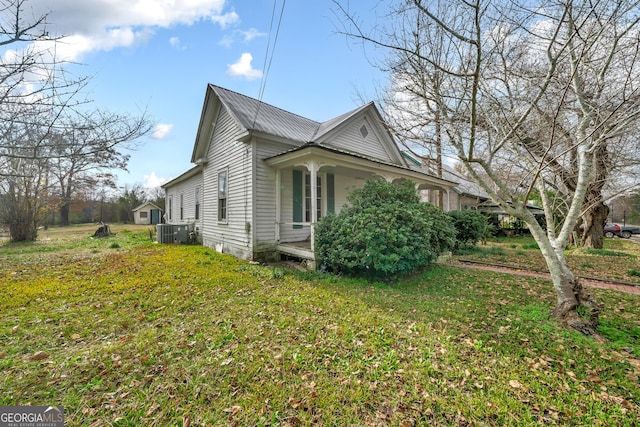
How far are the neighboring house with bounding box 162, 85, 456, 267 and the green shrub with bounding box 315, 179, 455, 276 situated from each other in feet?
2.25

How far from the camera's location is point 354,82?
6027 mm

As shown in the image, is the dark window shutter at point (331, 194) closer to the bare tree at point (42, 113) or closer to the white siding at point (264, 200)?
the white siding at point (264, 200)

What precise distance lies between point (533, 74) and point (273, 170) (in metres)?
6.73

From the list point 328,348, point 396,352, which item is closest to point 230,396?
point 328,348

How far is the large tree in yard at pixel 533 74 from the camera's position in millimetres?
3416

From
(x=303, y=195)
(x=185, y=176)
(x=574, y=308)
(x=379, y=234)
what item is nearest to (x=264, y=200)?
(x=303, y=195)

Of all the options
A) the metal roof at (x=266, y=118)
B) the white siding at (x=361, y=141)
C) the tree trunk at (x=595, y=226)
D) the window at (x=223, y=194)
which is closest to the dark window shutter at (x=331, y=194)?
the white siding at (x=361, y=141)

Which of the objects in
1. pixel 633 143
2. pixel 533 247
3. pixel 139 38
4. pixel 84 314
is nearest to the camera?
pixel 84 314

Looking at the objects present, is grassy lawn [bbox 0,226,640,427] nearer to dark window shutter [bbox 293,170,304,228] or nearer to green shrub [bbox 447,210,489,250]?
dark window shutter [bbox 293,170,304,228]

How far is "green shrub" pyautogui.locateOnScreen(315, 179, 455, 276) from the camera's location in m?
5.78

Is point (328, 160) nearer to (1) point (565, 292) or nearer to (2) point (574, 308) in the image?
(1) point (565, 292)

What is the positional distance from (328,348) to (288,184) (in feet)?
20.9

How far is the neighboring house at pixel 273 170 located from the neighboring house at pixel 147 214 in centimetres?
3177

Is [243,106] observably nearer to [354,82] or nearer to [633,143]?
[354,82]
